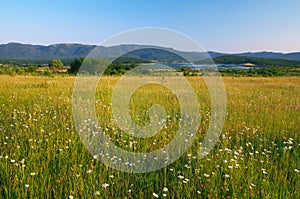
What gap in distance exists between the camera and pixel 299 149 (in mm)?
4008

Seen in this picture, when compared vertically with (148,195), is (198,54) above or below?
above

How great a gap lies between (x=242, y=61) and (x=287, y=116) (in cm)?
12123

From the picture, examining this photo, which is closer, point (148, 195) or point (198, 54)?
point (148, 195)

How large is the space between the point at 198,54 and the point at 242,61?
404ft

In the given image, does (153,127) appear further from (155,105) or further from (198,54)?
(155,105)

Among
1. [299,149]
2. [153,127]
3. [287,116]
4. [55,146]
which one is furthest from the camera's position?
[287,116]

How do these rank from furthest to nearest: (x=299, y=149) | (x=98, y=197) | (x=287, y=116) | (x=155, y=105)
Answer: (x=155, y=105) < (x=287, y=116) < (x=299, y=149) < (x=98, y=197)

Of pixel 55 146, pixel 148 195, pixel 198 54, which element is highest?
pixel 198 54

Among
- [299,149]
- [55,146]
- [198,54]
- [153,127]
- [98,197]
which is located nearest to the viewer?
[98,197]

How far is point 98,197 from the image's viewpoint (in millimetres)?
2463

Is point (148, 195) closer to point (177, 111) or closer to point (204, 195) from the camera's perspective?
point (204, 195)

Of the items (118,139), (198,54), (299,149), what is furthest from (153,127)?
(299,149)

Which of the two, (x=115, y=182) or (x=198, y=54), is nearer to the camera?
(x=115, y=182)

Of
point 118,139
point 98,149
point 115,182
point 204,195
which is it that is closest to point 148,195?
point 115,182
